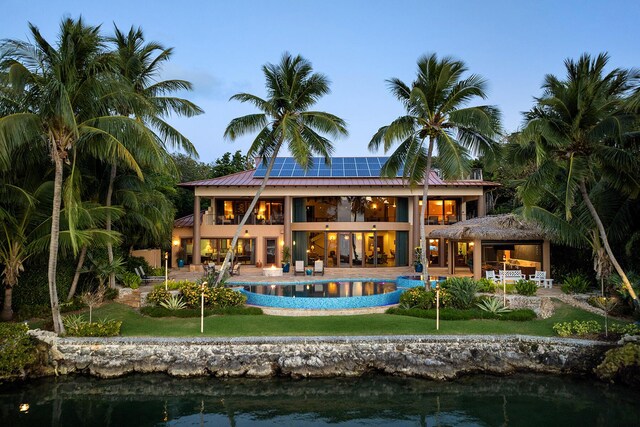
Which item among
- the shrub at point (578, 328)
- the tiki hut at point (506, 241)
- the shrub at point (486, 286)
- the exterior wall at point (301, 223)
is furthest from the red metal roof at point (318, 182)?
the shrub at point (578, 328)

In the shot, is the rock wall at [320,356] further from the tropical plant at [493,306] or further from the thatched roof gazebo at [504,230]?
the thatched roof gazebo at [504,230]

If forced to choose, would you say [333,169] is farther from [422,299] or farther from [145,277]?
[422,299]

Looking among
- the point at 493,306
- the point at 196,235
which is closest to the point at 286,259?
the point at 196,235

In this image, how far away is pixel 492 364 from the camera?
1163cm

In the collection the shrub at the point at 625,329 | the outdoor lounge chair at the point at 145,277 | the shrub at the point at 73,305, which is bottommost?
the shrub at the point at 625,329

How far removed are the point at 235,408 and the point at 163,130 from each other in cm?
1093

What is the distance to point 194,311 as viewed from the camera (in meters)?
14.4

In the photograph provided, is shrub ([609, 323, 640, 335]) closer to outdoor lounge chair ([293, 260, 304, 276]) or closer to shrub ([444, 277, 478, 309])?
shrub ([444, 277, 478, 309])

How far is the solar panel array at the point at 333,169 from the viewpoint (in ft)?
89.3

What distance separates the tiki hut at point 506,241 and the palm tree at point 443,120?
4240 millimetres

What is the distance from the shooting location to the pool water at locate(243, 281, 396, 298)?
17.4 metres

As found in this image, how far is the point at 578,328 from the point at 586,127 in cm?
610

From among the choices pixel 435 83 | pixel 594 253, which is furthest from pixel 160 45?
pixel 594 253

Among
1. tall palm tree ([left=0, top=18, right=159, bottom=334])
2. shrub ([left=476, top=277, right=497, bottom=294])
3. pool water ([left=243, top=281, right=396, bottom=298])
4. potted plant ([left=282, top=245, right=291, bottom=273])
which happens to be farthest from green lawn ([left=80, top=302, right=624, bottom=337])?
potted plant ([left=282, top=245, right=291, bottom=273])
